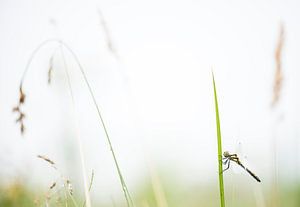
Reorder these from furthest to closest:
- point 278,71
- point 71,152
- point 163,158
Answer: point 163,158 < point 71,152 < point 278,71

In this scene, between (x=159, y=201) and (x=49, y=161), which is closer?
(x=49, y=161)

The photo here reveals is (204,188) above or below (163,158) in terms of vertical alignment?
below

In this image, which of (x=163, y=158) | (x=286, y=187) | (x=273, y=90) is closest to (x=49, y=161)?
(x=273, y=90)

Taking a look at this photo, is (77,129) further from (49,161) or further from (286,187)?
(286,187)

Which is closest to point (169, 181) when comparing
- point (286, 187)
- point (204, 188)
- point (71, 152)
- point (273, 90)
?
point (204, 188)

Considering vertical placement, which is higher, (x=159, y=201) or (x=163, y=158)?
(x=163, y=158)

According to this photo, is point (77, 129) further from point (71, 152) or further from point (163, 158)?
point (163, 158)

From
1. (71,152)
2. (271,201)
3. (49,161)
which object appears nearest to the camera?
(49,161)

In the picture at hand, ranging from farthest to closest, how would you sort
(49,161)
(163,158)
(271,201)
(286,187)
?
(163,158), (286,187), (271,201), (49,161)

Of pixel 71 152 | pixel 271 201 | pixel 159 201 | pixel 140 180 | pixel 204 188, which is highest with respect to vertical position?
pixel 140 180
